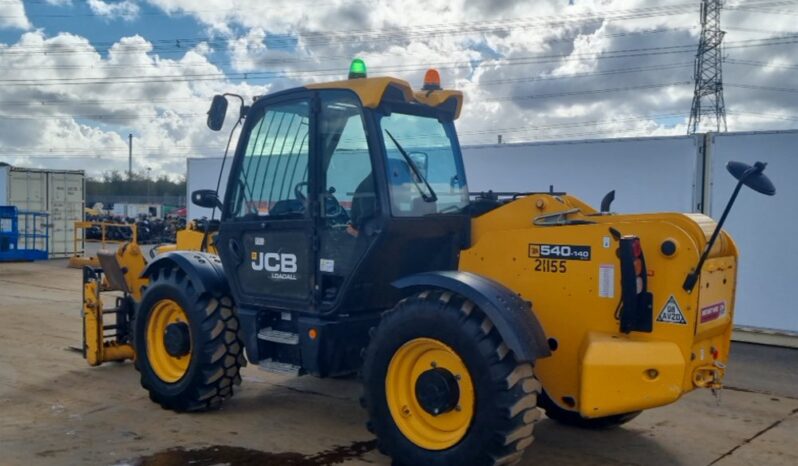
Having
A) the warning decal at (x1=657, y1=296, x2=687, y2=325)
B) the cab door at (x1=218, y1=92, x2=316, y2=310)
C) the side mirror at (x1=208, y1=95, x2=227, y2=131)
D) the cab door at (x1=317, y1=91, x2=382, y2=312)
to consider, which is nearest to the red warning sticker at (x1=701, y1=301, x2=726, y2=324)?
the warning decal at (x1=657, y1=296, x2=687, y2=325)

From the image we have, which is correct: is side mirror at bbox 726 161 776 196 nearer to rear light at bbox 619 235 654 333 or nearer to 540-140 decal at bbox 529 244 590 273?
rear light at bbox 619 235 654 333

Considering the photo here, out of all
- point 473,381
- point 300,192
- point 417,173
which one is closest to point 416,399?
point 473,381

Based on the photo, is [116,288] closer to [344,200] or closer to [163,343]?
[163,343]

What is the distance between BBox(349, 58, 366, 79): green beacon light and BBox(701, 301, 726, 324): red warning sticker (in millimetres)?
2798

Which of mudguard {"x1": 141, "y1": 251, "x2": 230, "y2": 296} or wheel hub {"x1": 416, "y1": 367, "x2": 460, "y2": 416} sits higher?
mudguard {"x1": 141, "y1": 251, "x2": 230, "y2": 296}

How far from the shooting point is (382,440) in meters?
4.79

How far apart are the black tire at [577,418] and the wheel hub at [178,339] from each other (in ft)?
9.47

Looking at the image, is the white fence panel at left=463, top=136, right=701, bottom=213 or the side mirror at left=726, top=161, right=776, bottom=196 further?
→ the white fence panel at left=463, top=136, right=701, bottom=213

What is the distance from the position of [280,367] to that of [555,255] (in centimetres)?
221

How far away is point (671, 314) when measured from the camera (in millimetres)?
4430

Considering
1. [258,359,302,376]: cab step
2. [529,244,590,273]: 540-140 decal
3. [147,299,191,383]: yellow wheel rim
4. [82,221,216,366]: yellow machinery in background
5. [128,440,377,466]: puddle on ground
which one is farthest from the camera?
[82,221,216,366]: yellow machinery in background

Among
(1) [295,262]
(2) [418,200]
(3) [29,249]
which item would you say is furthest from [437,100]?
(3) [29,249]

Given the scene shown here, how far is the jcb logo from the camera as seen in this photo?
557 cm

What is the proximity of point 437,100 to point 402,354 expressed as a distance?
202 centimetres
